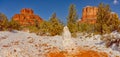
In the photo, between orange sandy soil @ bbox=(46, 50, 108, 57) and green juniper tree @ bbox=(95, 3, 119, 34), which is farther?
green juniper tree @ bbox=(95, 3, 119, 34)

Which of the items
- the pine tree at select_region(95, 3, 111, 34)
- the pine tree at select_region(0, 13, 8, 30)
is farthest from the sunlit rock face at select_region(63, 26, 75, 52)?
the pine tree at select_region(95, 3, 111, 34)

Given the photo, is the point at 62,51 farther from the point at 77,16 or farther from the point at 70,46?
the point at 77,16

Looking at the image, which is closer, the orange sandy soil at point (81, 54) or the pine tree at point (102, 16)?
the orange sandy soil at point (81, 54)

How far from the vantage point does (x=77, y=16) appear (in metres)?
55.9

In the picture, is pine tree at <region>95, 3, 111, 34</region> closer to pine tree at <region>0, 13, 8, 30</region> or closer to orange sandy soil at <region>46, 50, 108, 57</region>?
pine tree at <region>0, 13, 8, 30</region>

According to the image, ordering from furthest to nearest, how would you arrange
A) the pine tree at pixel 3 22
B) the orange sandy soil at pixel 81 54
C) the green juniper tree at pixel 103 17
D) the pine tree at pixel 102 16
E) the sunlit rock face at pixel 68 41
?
the pine tree at pixel 102 16
the green juniper tree at pixel 103 17
the pine tree at pixel 3 22
the orange sandy soil at pixel 81 54
the sunlit rock face at pixel 68 41

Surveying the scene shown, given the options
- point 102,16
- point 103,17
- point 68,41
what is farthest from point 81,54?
point 103,17

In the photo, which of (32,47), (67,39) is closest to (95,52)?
(67,39)

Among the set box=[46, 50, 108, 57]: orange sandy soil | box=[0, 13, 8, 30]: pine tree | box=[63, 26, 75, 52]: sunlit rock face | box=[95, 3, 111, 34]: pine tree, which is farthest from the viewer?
box=[95, 3, 111, 34]: pine tree

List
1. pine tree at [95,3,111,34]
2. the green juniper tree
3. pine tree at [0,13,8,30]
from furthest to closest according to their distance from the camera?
pine tree at [95,3,111,34] → the green juniper tree → pine tree at [0,13,8,30]

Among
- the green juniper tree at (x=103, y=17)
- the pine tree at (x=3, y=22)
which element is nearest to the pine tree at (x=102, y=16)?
the green juniper tree at (x=103, y=17)

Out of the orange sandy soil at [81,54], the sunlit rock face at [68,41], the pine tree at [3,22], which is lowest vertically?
the orange sandy soil at [81,54]

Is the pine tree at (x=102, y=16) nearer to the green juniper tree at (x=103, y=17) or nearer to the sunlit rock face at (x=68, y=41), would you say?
the green juniper tree at (x=103, y=17)

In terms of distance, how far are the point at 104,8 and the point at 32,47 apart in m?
26.2
